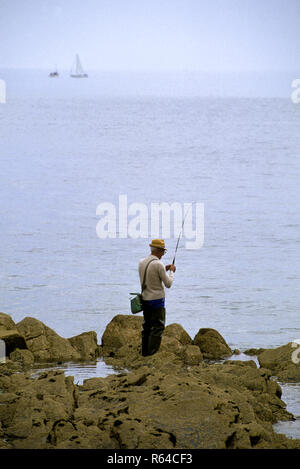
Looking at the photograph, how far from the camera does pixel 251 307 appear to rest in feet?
78.7

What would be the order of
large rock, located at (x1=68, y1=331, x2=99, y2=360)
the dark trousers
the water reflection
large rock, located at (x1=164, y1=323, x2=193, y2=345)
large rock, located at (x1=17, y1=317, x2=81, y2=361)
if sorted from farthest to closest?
large rock, located at (x1=164, y1=323, x2=193, y2=345) → large rock, located at (x1=68, y1=331, x2=99, y2=360) → large rock, located at (x1=17, y1=317, x2=81, y2=361) → the dark trousers → the water reflection

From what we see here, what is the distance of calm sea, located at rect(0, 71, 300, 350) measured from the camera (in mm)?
23531

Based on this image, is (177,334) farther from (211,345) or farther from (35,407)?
(35,407)

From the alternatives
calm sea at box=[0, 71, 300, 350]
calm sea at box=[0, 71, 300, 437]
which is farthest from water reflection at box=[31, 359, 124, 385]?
calm sea at box=[0, 71, 300, 350]

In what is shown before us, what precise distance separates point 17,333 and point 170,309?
29.1 feet

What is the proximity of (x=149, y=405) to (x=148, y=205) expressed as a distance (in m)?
50.4

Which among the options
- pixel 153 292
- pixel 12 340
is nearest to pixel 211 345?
pixel 153 292

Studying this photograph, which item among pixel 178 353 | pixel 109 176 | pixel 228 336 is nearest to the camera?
pixel 178 353

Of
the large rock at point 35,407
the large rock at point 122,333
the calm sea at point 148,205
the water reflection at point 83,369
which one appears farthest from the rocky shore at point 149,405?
the calm sea at point 148,205

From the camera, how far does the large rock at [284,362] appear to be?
1320cm

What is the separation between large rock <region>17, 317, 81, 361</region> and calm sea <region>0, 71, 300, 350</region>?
4.13 meters

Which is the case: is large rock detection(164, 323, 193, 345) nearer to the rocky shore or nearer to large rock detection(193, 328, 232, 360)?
large rock detection(193, 328, 232, 360)
